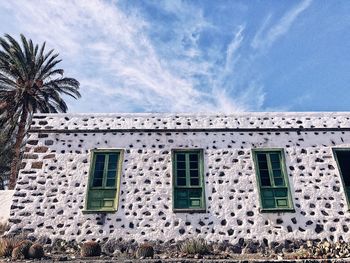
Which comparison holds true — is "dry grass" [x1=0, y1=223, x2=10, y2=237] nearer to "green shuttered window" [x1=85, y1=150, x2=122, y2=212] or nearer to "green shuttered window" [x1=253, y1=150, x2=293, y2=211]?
"green shuttered window" [x1=85, y1=150, x2=122, y2=212]

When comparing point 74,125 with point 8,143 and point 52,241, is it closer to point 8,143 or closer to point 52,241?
point 52,241

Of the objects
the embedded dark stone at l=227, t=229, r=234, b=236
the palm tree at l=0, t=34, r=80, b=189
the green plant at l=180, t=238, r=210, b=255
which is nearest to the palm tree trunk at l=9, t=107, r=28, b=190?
the palm tree at l=0, t=34, r=80, b=189

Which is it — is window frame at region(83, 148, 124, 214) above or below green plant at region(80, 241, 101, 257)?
above

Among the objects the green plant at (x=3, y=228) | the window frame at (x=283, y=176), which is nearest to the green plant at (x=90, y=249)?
the green plant at (x=3, y=228)

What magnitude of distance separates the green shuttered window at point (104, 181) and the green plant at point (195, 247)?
2304 mm

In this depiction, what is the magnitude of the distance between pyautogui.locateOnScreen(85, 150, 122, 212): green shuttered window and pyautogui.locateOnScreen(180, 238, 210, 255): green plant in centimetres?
230

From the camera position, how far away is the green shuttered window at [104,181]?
35.3 ft

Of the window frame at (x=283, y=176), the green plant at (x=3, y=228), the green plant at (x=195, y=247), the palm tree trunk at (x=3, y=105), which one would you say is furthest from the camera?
the palm tree trunk at (x=3, y=105)

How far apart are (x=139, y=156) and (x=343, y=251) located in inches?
247

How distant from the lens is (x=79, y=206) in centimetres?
1073

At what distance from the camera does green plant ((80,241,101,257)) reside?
365 inches

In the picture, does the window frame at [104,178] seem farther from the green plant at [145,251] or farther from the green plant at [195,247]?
the green plant at [195,247]

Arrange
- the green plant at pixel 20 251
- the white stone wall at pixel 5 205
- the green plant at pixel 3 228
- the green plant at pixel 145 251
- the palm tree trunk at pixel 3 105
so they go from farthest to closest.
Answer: the palm tree trunk at pixel 3 105
the white stone wall at pixel 5 205
the green plant at pixel 3 228
the green plant at pixel 145 251
the green plant at pixel 20 251

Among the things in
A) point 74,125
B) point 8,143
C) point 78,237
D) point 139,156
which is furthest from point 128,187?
point 8,143
